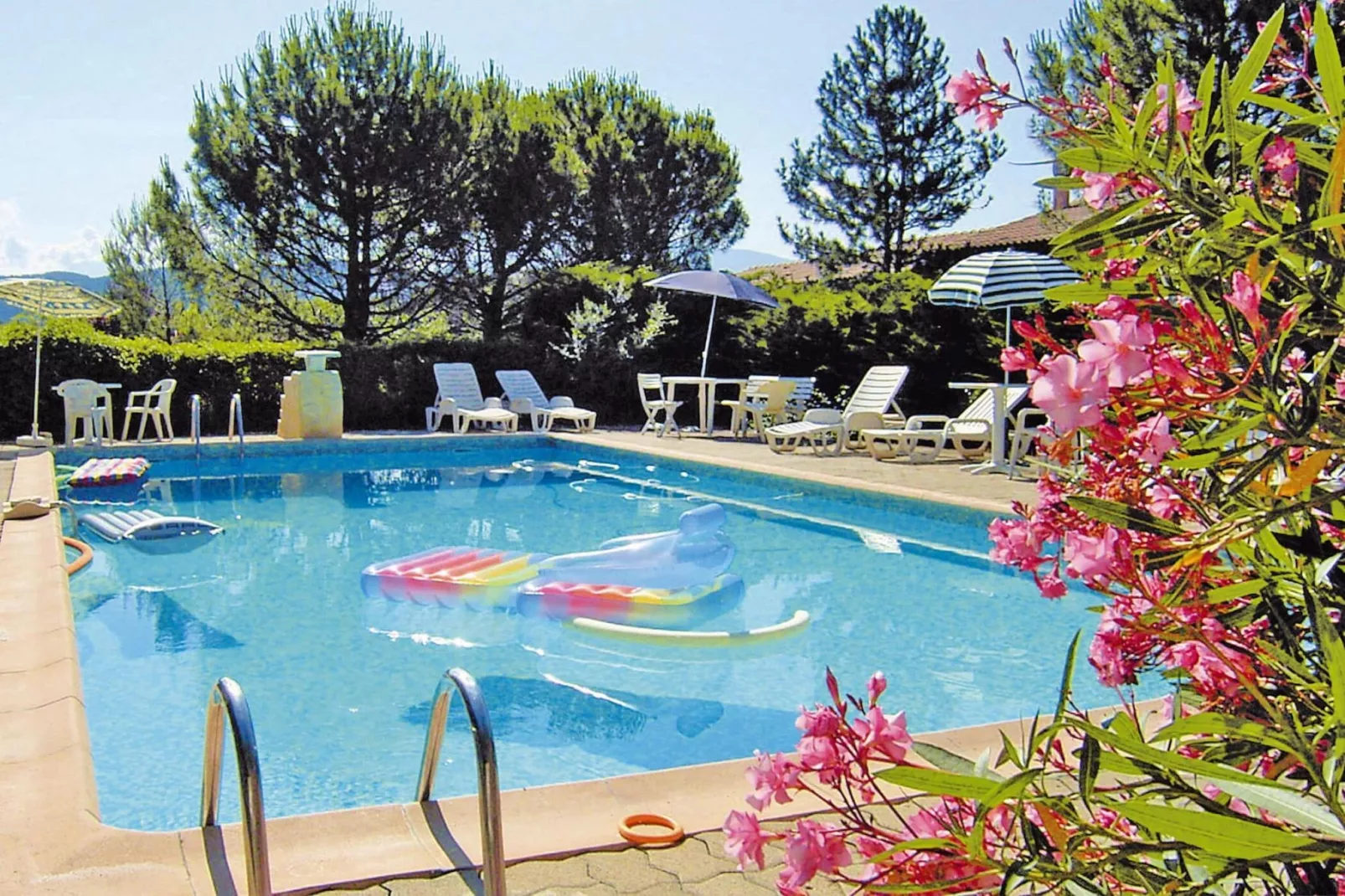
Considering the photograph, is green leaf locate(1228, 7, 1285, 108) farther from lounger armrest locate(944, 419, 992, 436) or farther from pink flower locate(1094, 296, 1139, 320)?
lounger armrest locate(944, 419, 992, 436)

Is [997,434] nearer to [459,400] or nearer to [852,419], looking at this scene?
[852,419]

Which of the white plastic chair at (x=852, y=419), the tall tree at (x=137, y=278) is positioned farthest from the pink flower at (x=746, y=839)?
the tall tree at (x=137, y=278)

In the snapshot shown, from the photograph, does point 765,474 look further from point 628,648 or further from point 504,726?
point 504,726

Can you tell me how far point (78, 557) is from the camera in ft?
24.8

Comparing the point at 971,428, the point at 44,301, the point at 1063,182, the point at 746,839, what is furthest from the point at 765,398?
the point at 746,839

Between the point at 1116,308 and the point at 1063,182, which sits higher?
the point at 1063,182

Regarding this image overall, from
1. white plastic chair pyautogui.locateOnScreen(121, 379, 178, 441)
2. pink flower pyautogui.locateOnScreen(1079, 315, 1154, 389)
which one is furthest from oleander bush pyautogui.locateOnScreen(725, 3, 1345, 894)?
white plastic chair pyautogui.locateOnScreen(121, 379, 178, 441)

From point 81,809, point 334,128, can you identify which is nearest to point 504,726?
point 81,809

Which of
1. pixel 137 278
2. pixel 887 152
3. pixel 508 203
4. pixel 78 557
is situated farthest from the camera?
pixel 137 278

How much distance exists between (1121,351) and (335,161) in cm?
2109

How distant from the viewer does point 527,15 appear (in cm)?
1359

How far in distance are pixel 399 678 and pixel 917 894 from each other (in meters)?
4.68

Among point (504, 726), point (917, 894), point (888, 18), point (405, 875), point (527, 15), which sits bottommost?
point (504, 726)

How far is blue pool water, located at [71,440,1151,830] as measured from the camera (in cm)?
436
